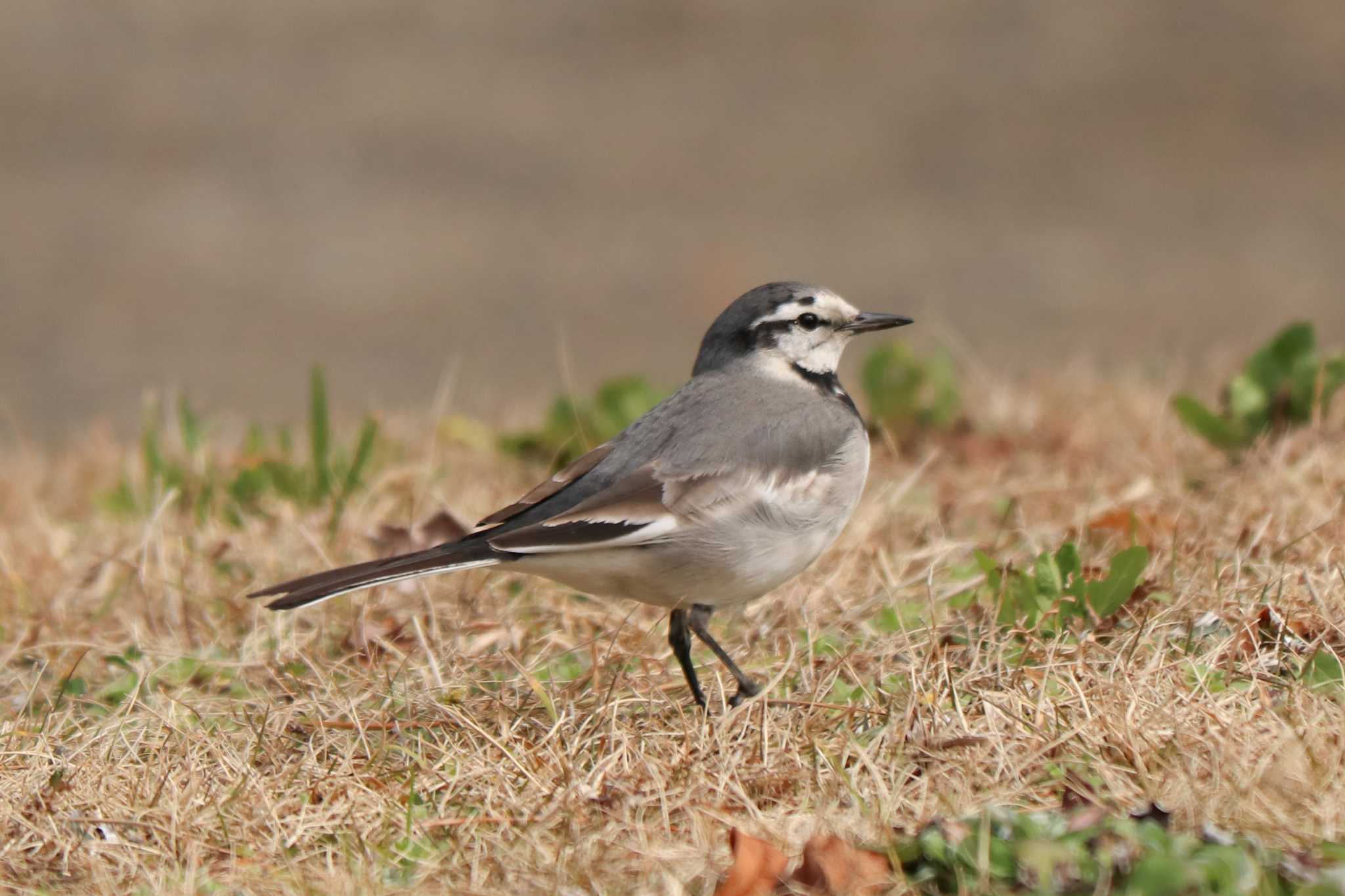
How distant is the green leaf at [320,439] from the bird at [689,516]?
1.68m

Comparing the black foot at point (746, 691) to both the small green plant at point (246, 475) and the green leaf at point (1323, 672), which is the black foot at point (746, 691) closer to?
the green leaf at point (1323, 672)

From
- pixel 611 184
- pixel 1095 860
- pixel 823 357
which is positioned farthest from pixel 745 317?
pixel 611 184

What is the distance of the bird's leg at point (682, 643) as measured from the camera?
14.0ft

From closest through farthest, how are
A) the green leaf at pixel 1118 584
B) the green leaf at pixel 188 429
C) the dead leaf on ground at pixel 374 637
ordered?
the green leaf at pixel 1118 584 → the dead leaf on ground at pixel 374 637 → the green leaf at pixel 188 429

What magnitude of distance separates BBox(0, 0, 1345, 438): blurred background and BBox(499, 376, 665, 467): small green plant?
2939 mm

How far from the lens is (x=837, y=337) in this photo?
5.14m

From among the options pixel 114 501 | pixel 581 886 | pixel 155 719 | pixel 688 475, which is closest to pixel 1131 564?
pixel 688 475

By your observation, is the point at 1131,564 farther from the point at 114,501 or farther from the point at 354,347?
the point at 354,347

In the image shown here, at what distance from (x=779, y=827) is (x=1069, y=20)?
1590cm

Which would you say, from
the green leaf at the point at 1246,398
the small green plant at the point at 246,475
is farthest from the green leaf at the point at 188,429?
the green leaf at the point at 1246,398

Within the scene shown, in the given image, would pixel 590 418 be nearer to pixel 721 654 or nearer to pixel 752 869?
pixel 721 654

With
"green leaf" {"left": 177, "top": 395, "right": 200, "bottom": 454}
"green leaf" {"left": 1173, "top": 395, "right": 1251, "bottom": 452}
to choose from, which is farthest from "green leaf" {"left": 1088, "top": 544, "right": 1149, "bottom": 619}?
"green leaf" {"left": 177, "top": 395, "right": 200, "bottom": 454}

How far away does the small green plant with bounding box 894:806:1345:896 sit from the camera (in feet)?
8.80

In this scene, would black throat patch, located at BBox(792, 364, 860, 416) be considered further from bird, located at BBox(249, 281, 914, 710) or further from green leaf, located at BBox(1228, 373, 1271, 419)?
green leaf, located at BBox(1228, 373, 1271, 419)
